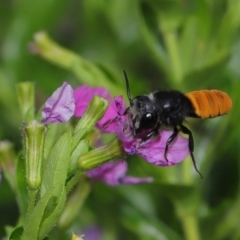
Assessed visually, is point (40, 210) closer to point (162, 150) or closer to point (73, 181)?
point (73, 181)

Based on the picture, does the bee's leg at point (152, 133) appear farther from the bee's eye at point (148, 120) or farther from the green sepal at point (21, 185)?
the green sepal at point (21, 185)

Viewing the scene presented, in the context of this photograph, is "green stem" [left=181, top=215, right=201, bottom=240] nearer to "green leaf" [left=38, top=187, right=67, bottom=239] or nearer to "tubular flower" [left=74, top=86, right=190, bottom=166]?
"tubular flower" [left=74, top=86, right=190, bottom=166]

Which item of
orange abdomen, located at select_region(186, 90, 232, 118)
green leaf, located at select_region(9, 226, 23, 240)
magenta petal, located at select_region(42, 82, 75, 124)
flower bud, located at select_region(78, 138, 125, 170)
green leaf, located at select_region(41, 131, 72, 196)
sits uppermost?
magenta petal, located at select_region(42, 82, 75, 124)

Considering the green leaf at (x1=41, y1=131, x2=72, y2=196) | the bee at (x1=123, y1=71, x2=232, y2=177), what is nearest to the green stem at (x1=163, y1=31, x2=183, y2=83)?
the bee at (x1=123, y1=71, x2=232, y2=177)

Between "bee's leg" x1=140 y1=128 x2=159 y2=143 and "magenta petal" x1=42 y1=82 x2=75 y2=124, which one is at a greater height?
"magenta petal" x1=42 y1=82 x2=75 y2=124

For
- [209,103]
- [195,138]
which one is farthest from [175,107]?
[195,138]

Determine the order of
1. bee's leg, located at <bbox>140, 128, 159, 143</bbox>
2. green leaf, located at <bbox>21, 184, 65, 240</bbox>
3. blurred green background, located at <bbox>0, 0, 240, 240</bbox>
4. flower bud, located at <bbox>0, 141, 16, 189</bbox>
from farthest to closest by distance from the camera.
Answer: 1. blurred green background, located at <bbox>0, 0, 240, 240</bbox>
2. flower bud, located at <bbox>0, 141, 16, 189</bbox>
3. bee's leg, located at <bbox>140, 128, 159, 143</bbox>
4. green leaf, located at <bbox>21, 184, 65, 240</bbox>
